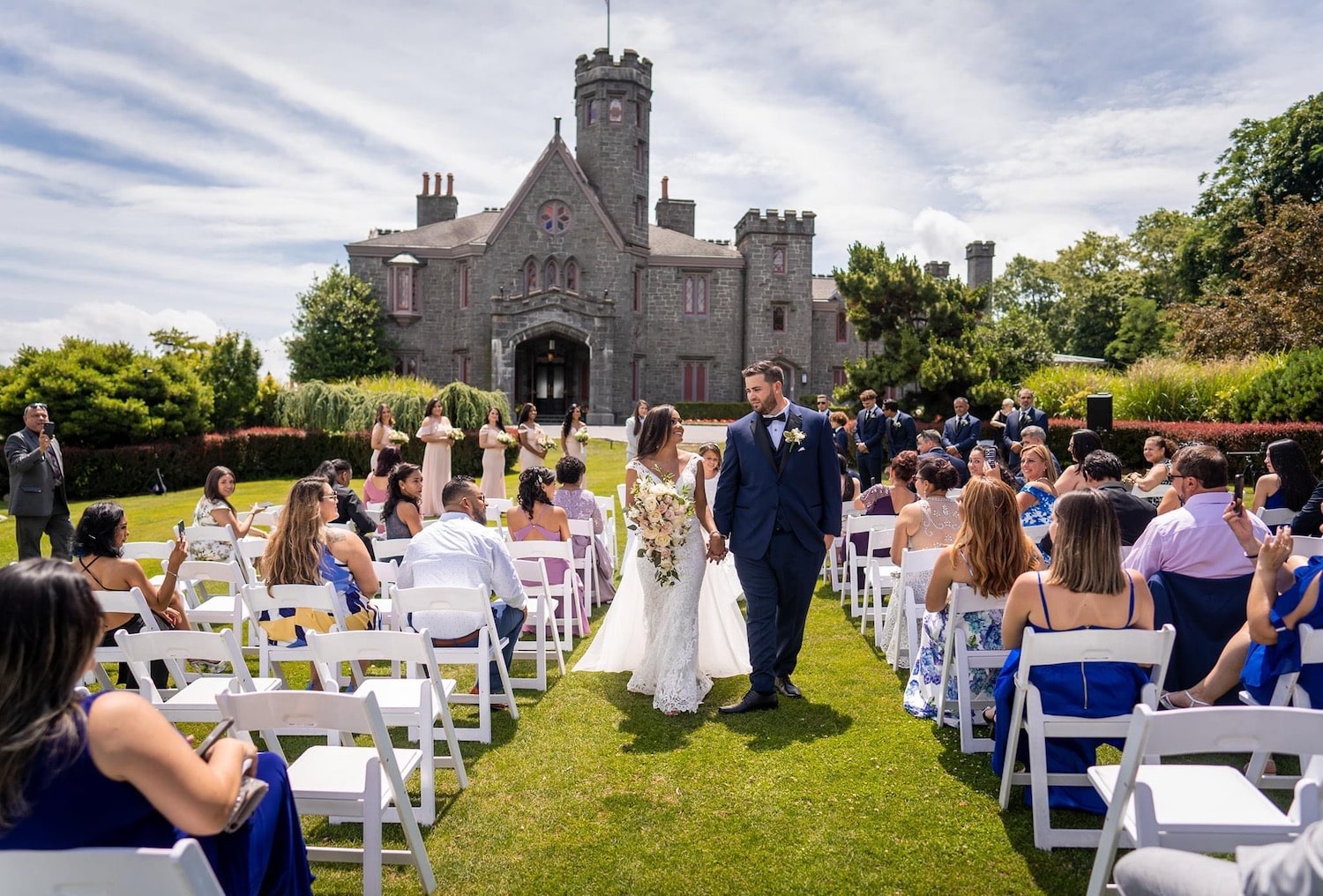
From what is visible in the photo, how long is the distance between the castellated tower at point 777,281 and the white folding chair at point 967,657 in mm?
36782

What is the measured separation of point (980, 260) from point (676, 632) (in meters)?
51.5

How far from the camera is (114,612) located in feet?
18.2

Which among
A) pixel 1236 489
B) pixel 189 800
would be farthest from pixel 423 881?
pixel 1236 489

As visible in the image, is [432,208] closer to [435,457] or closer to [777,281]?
[777,281]

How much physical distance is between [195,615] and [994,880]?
5.96 m

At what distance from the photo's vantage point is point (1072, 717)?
4.01 meters

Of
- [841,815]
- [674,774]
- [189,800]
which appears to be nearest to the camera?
[189,800]

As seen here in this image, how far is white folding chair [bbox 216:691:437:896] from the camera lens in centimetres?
324

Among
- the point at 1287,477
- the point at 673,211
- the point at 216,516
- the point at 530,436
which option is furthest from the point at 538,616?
the point at 673,211

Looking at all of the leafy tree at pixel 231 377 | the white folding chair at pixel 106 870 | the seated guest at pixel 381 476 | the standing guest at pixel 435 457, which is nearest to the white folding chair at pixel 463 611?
the white folding chair at pixel 106 870

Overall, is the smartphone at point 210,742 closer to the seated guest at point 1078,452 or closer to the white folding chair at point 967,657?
the white folding chair at point 967,657

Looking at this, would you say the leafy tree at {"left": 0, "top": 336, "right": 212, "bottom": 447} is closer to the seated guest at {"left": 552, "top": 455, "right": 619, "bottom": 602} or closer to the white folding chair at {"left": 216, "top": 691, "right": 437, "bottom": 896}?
the seated guest at {"left": 552, "top": 455, "right": 619, "bottom": 602}

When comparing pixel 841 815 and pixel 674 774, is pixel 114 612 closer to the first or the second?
pixel 674 774

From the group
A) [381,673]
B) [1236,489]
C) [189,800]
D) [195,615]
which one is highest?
[1236,489]
